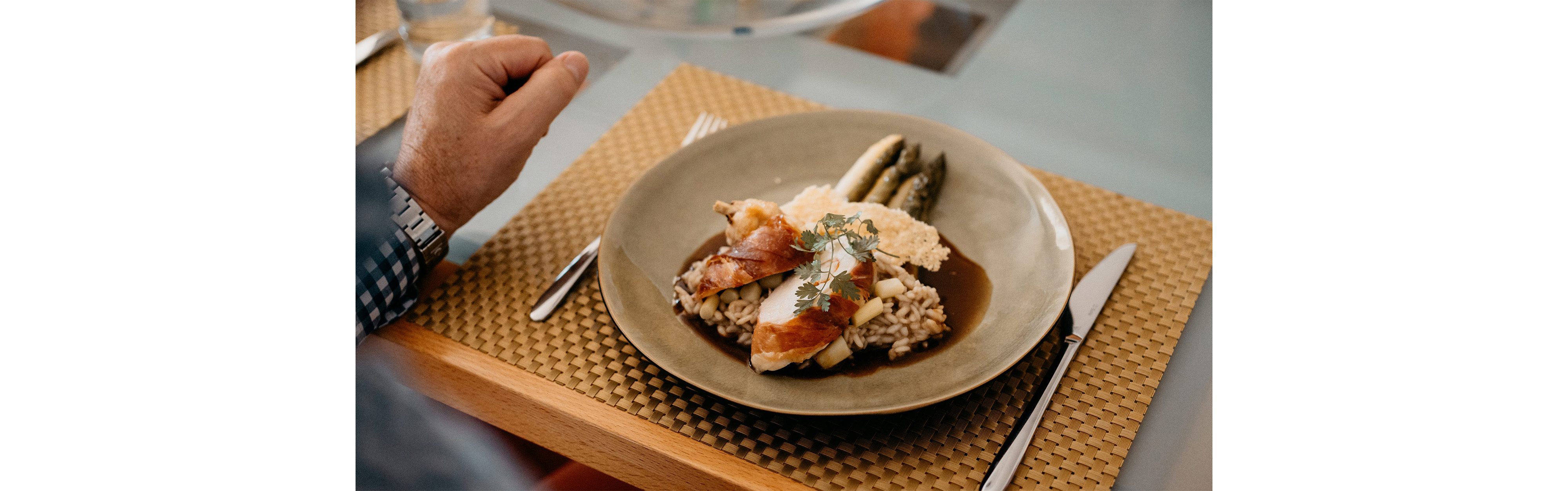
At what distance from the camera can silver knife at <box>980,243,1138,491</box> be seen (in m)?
0.89

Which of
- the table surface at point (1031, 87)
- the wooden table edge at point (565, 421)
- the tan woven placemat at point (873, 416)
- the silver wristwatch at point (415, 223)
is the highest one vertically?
the table surface at point (1031, 87)

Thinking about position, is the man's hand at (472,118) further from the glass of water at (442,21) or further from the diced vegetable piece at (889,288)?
the diced vegetable piece at (889,288)

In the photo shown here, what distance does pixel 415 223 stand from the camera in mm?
1063

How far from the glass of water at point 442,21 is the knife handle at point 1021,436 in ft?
3.35

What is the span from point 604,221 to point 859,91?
0.54m

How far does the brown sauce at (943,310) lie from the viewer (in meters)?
0.95

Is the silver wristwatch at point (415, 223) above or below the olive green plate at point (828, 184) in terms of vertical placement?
below

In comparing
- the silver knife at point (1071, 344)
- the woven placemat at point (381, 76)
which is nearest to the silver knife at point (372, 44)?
the woven placemat at point (381, 76)

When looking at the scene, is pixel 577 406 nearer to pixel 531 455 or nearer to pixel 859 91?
pixel 531 455

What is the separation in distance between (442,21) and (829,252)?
851 millimetres

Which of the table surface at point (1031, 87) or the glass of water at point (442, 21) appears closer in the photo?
the table surface at point (1031, 87)

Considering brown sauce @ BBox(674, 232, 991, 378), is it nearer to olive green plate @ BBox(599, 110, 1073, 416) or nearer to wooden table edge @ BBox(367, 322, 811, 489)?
olive green plate @ BBox(599, 110, 1073, 416)

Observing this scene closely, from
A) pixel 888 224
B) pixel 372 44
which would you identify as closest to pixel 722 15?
pixel 888 224

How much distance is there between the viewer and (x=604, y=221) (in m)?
1.24
